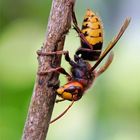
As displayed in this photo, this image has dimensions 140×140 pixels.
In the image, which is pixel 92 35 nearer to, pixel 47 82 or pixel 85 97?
pixel 47 82

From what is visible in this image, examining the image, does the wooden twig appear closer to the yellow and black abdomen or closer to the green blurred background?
the yellow and black abdomen

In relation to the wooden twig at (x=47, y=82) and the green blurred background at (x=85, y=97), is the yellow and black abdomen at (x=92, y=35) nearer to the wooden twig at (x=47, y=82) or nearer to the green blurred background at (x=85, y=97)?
the wooden twig at (x=47, y=82)

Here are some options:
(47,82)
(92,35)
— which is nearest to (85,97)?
(92,35)

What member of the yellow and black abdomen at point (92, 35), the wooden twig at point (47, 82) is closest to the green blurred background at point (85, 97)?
the yellow and black abdomen at point (92, 35)

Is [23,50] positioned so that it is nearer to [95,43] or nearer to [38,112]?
[95,43]

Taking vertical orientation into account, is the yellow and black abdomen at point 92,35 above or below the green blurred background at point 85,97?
above

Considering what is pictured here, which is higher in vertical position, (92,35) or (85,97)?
(92,35)

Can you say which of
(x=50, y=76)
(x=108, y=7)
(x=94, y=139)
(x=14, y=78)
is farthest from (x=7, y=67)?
(x=50, y=76)
